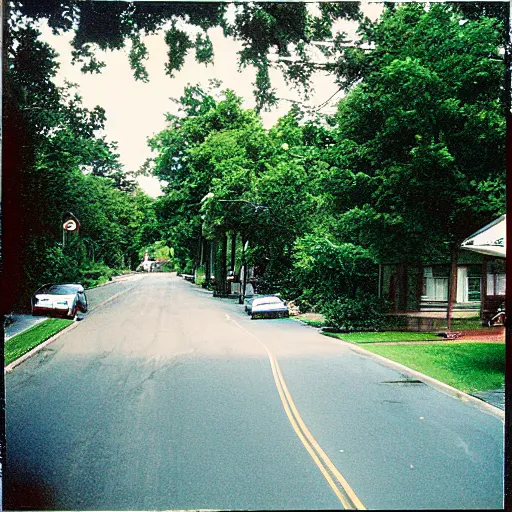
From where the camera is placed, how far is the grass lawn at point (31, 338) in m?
4.65

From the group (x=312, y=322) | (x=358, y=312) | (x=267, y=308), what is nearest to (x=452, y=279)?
(x=358, y=312)

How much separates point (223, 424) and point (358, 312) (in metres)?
1.92

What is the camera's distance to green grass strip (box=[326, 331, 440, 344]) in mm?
5254

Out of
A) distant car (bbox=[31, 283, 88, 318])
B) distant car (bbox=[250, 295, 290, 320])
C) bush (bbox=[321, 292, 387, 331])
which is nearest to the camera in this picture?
distant car (bbox=[31, 283, 88, 318])

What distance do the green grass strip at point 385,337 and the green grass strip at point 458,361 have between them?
8cm

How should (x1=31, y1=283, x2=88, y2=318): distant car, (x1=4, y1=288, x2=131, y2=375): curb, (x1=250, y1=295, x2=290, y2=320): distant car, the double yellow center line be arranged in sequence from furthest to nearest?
(x1=250, y1=295, x2=290, y2=320): distant car, (x1=31, y1=283, x2=88, y2=318): distant car, (x1=4, y1=288, x2=131, y2=375): curb, the double yellow center line

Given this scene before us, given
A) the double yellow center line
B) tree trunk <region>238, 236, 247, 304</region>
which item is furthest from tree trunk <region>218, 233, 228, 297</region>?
the double yellow center line

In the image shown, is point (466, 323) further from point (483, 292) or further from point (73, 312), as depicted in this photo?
point (73, 312)

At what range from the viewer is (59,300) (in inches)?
203

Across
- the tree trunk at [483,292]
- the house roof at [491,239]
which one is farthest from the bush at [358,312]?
the house roof at [491,239]

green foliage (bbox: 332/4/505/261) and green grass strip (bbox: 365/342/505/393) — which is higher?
green foliage (bbox: 332/4/505/261)

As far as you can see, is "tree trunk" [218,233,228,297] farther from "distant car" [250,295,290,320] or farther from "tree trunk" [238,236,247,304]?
"distant car" [250,295,290,320]

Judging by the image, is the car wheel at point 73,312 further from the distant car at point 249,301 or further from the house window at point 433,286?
the house window at point 433,286

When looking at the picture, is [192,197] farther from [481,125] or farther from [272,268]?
[481,125]
